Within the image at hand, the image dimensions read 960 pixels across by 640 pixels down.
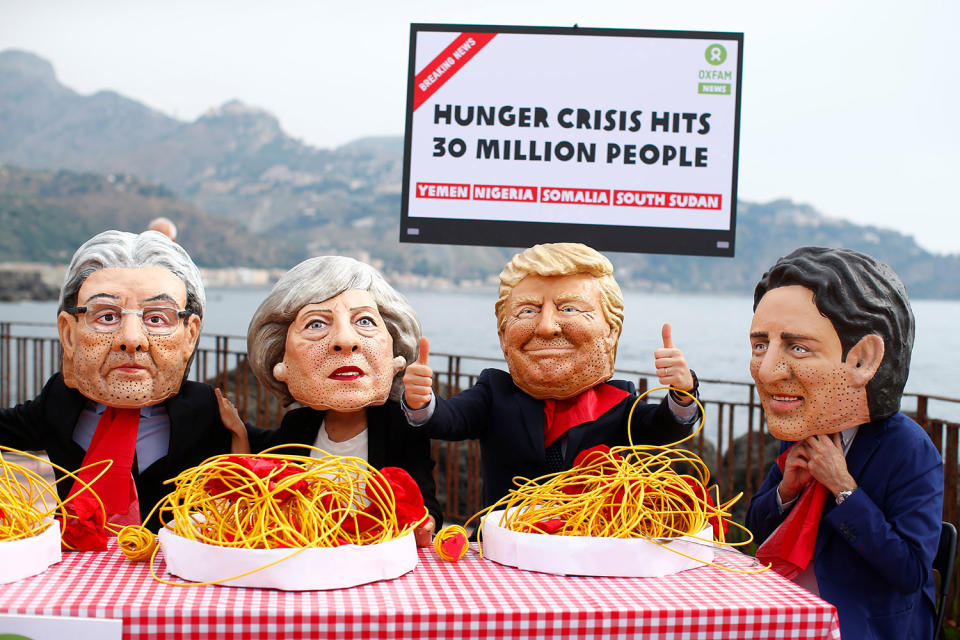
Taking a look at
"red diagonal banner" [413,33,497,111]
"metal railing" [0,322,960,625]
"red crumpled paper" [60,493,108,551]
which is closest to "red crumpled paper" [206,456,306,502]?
"red crumpled paper" [60,493,108,551]

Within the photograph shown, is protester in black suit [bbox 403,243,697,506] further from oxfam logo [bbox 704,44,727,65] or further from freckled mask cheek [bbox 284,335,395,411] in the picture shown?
oxfam logo [bbox 704,44,727,65]

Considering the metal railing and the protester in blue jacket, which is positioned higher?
the protester in blue jacket

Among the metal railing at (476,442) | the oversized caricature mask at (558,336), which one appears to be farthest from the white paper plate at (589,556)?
the metal railing at (476,442)

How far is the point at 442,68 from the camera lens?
3.26 metres

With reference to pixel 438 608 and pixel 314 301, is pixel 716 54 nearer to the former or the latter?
pixel 314 301

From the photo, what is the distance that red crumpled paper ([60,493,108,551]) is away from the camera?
2142mm

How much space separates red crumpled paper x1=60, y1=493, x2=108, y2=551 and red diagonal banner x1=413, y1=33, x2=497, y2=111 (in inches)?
72.2

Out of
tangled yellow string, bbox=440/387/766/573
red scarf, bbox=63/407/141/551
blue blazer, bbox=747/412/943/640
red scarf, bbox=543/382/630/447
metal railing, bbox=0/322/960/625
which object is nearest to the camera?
tangled yellow string, bbox=440/387/766/573

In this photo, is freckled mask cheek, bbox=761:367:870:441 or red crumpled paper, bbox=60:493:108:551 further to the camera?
freckled mask cheek, bbox=761:367:870:441

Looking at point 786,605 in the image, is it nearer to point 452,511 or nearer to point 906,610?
point 906,610

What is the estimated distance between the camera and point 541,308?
278cm

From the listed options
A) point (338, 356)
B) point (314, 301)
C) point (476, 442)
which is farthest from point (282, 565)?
point (476, 442)

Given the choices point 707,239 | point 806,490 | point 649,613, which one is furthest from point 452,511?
point 649,613

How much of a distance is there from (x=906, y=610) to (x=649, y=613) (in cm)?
100
